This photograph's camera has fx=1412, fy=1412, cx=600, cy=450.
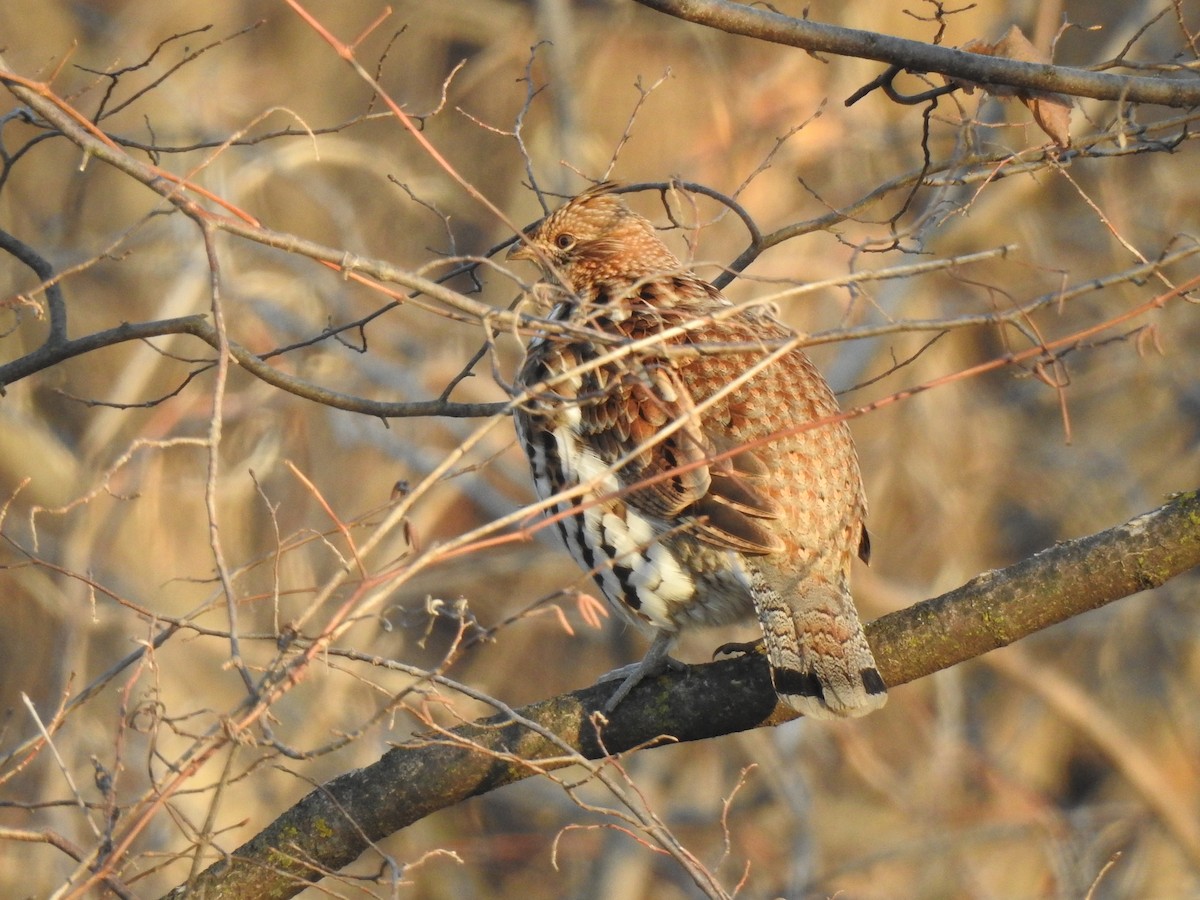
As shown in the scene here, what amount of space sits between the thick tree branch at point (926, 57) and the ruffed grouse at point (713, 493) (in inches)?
41.5

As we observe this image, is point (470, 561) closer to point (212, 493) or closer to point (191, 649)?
point (191, 649)

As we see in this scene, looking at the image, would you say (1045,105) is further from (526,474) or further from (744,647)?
(526,474)

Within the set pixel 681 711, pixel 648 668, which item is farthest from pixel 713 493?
pixel 681 711

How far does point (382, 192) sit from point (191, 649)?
15.2ft

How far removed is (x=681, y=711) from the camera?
4293mm

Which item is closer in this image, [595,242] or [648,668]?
[648,668]

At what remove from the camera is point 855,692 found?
4184 mm

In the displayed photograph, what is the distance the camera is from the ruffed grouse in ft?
14.4

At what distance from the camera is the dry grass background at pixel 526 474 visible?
10.1m

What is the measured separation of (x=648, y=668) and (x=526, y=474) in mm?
6054

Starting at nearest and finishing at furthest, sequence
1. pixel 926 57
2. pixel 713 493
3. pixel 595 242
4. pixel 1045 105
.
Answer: pixel 926 57
pixel 1045 105
pixel 713 493
pixel 595 242

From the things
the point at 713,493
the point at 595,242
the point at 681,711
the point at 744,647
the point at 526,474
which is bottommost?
the point at 681,711

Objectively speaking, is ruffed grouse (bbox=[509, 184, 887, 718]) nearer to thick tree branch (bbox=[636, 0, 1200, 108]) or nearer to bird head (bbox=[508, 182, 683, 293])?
bird head (bbox=[508, 182, 683, 293])

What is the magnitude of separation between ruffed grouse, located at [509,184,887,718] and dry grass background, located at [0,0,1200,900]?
4931 mm
